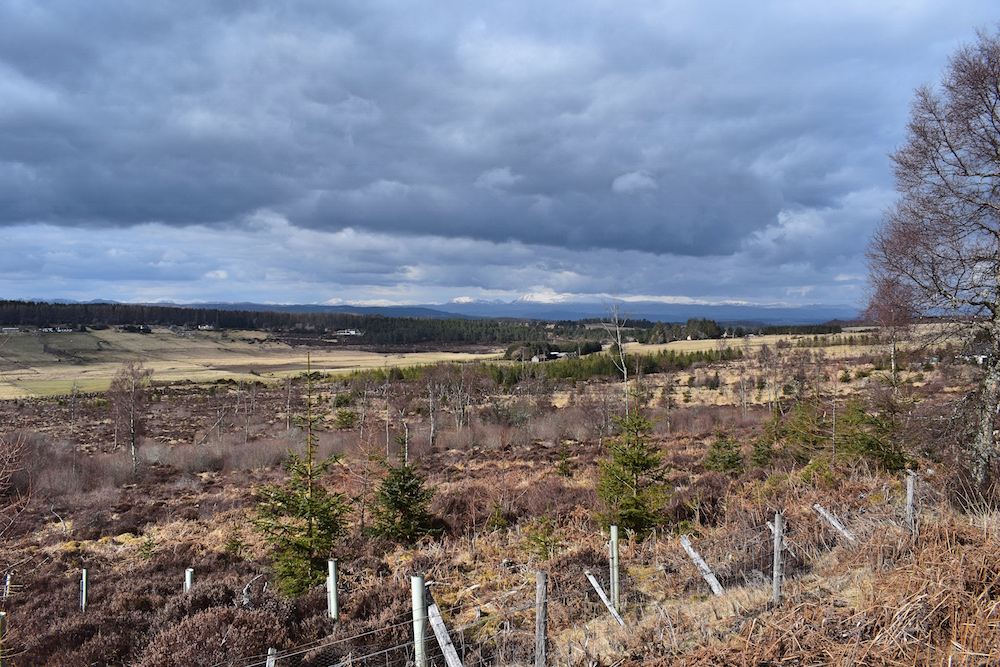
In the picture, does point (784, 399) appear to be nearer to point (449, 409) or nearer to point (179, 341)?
point (449, 409)

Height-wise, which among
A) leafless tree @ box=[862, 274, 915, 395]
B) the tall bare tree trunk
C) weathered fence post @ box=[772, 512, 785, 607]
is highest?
leafless tree @ box=[862, 274, 915, 395]

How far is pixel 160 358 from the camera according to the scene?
12950 cm

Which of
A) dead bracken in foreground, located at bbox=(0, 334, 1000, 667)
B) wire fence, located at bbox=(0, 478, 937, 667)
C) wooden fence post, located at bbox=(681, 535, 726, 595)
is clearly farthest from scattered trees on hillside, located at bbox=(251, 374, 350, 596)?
wooden fence post, located at bbox=(681, 535, 726, 595)

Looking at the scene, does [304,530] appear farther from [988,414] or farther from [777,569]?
[988,414]

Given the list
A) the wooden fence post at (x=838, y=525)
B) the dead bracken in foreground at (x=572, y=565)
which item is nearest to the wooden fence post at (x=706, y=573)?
the dead bracken in foreground at (x=572, y=565)

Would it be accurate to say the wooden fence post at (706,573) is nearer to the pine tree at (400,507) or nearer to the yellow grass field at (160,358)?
the pine tree at (400,507)

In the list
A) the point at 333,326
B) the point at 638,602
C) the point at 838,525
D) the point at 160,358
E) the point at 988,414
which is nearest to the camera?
the point at 638,602

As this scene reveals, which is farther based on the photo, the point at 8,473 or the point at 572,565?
the point at 572,565

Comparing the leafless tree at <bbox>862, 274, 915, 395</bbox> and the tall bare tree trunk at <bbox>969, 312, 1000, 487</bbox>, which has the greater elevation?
the leafless tree at <bbox>862, 274, 915, 395</bbox>

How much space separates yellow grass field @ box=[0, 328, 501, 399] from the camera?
3755 inches

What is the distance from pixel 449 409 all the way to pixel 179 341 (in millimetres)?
133389

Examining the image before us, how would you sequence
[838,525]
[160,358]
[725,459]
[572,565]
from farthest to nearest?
1. [160,358]
2. [725,459]
3. [572,565]
4. [838,525]

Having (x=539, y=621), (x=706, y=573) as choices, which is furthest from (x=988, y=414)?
(x=539, y=621)

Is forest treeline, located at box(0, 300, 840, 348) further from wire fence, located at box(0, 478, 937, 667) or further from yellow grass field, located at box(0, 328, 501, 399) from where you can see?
wire fence, located at box(0, 478, 937, 667)
